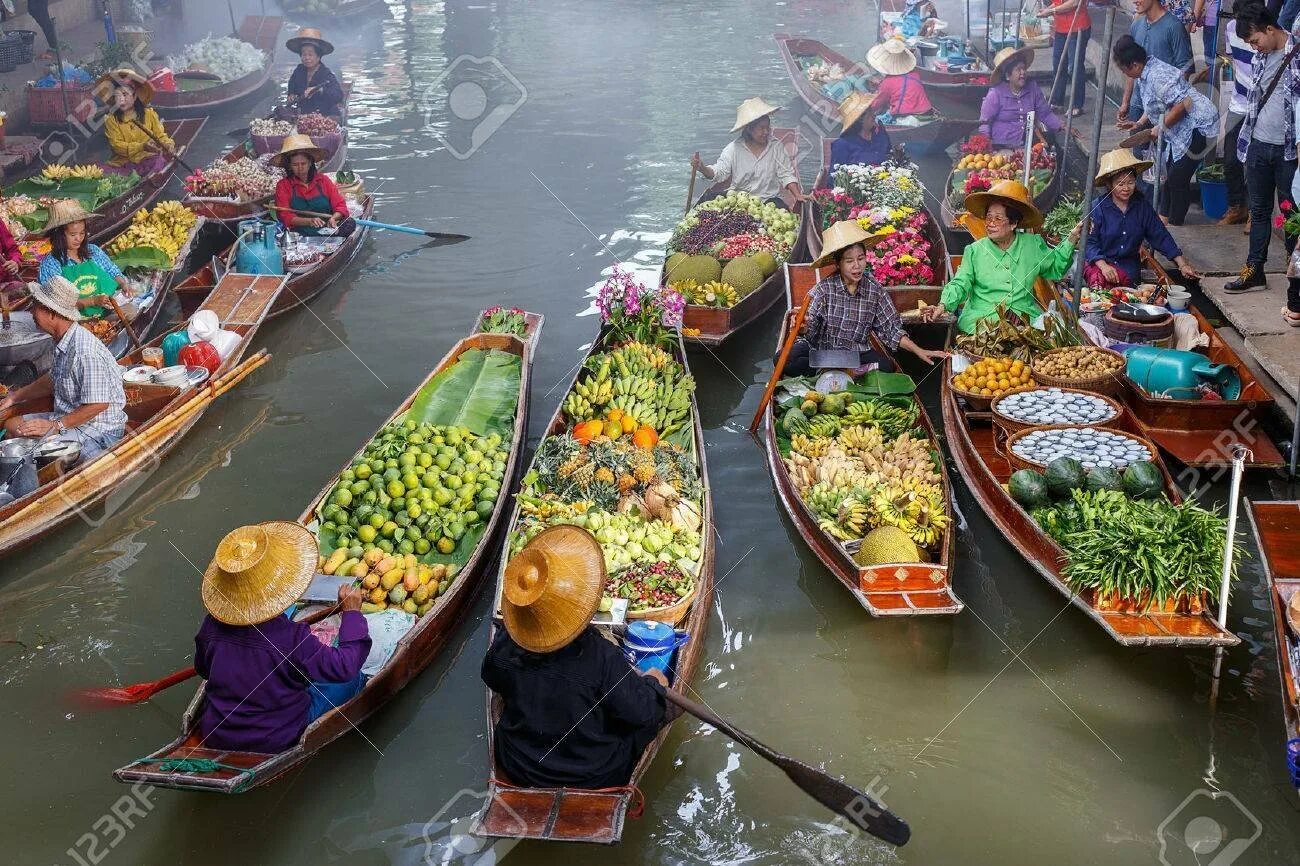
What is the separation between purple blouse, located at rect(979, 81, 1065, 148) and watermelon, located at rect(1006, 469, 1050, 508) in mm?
7219

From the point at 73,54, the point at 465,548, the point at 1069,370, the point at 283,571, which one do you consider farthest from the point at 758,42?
the point at 283,571

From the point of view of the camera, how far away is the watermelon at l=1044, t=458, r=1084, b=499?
6.00 meters

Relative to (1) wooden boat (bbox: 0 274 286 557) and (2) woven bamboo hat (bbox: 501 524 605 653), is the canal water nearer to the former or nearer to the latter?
(1) wooden boat (bbox: 0 274 286 557)

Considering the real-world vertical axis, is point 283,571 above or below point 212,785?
above

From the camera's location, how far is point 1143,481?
5.89 metres

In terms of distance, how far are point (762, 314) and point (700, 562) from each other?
4080 millimetres

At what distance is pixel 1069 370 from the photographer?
7.06 m

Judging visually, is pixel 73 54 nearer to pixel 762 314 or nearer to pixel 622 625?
pixel 762 314

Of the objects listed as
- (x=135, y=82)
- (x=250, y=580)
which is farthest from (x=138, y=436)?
(x=135, y=82)

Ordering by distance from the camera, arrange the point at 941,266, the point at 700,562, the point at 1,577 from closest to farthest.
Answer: the point at 700,562 → the point at 1,577 → the point at 941,266

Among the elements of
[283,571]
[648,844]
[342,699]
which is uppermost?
[283,571]

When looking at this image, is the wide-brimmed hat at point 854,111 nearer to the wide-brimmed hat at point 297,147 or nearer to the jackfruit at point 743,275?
the jackfruit at point 743,275

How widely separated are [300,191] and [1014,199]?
6.56m

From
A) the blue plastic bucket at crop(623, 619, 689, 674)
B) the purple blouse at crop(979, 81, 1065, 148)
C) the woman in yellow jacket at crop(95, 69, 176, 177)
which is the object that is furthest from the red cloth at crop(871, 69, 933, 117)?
the blue plastic bucket at crop(623, 619, 689, 674)
